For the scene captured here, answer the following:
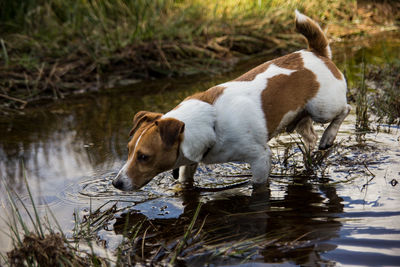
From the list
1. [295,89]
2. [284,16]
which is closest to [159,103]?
[295,89]

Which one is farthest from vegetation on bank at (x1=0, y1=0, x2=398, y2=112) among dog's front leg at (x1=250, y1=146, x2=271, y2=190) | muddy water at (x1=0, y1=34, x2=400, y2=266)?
dog's front leg at (x1=250, y1=146, x2=271, y2=190)

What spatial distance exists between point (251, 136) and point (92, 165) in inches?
67.3

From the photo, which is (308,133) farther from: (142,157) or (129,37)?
(129,37)

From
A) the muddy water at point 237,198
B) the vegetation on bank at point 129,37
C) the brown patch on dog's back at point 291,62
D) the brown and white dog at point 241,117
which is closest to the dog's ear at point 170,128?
the brown and white dog at point 241,117

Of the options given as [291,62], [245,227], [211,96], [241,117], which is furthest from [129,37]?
[245,227]

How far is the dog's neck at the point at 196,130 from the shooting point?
370cm

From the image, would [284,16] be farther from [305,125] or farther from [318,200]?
[318,200]

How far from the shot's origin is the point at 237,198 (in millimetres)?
3934

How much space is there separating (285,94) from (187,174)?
1.06m

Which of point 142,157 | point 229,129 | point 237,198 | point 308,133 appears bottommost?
point 237,198

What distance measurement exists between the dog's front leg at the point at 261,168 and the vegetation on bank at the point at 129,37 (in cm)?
422

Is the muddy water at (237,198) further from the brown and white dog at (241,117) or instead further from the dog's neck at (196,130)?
the dog's neck at (196,130)

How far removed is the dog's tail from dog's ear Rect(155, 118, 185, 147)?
1.73 meters

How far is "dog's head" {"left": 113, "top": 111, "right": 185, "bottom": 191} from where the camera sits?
3.60m
